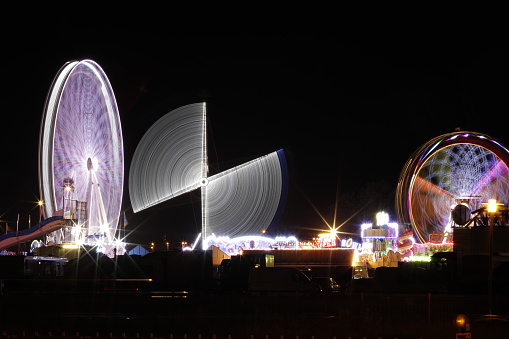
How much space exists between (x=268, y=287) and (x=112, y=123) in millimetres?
21840

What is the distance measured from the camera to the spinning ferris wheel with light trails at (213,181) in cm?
5244

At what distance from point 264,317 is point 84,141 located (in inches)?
1101

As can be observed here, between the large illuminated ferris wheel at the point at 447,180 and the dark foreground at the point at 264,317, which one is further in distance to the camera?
the large illuminated ferris wheel at the point at 447,180

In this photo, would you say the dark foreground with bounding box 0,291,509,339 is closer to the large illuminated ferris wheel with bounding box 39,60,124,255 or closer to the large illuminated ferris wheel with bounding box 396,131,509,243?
the large illuminated ferris wheel with bounding box 39,60,124,255

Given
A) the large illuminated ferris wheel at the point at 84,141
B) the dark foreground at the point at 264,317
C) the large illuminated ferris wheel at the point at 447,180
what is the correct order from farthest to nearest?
the large illuminated ferris wheel at the point at 447,180 → the large illuminated ferris wheel at the point at 84,141 → the dark foreground at the point at 264,317

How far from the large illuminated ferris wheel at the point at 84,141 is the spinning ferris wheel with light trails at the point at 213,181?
706cm

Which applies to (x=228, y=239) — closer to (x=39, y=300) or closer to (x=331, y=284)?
(x=331, y=284)

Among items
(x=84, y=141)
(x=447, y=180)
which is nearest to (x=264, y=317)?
(x=84, y=141)

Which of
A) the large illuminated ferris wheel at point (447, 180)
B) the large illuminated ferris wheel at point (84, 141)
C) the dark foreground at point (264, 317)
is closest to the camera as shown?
the dark foreground at point (264, 317)

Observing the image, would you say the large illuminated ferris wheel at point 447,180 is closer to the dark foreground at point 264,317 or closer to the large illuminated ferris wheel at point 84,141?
the large illuminated ferris wheel at point 84,141

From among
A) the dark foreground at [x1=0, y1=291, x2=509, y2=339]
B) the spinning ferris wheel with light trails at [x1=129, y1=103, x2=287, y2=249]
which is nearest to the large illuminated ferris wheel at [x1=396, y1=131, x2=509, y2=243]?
the spinning ferris wheel with light trails at [x1=129, y1=103, x2=287, y2=249]

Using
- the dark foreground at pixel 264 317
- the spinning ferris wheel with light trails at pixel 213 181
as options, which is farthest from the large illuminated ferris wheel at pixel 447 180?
the dark foreground at pixel 264 317

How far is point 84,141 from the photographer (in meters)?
43.7

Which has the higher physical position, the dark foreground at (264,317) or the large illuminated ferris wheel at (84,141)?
the large illuminated ferris wheel at (84,141)
